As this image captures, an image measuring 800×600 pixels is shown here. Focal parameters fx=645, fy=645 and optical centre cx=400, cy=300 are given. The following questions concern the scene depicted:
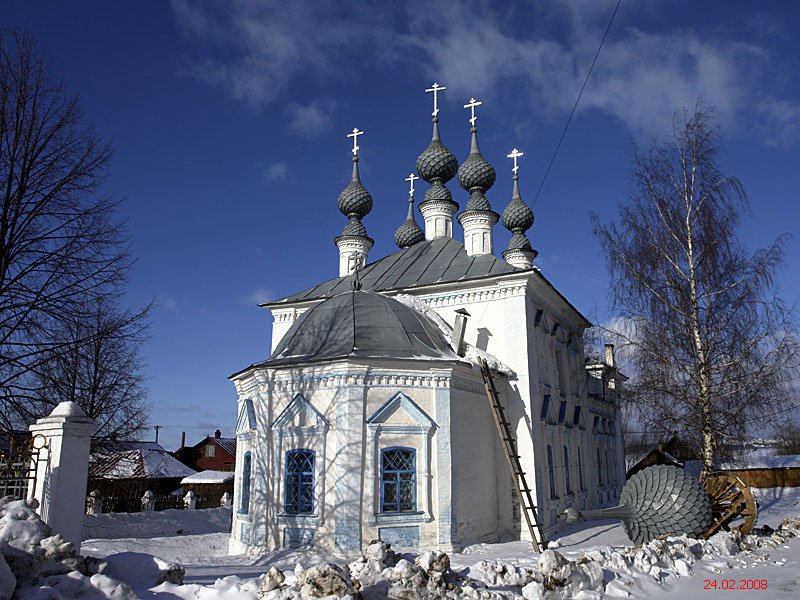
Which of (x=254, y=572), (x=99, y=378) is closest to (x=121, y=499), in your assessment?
(x=99, y=378)

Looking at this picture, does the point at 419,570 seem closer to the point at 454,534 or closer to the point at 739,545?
the point at 454,534

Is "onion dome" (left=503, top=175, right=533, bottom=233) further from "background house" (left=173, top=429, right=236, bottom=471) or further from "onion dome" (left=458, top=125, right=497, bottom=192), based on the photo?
"background house" (left=173, top=429, right=236, bottom=471)

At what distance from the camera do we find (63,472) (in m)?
7.32

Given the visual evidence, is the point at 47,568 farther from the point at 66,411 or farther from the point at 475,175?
the point at 475,175

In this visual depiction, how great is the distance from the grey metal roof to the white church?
0.06 m

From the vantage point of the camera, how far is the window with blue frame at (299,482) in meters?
11.1

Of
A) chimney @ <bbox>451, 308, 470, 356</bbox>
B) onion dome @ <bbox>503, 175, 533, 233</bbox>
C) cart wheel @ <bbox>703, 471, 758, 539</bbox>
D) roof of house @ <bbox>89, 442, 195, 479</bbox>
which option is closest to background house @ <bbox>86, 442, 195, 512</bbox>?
roof of house @ <bbox>89, 442, 195, 479</bbox>

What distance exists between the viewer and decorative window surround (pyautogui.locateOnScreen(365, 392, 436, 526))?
35.9 ft

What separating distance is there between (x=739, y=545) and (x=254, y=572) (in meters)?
7.29

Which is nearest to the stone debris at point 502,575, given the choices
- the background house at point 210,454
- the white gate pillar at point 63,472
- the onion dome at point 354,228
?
the white gate pillar at point 63,472

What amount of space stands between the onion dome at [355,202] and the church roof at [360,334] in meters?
7.69

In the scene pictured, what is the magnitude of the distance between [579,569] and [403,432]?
4.55 metres

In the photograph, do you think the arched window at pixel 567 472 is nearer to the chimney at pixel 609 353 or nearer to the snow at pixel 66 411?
the chimney at pixel 609 353

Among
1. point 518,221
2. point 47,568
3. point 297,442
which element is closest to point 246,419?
point 297,442
